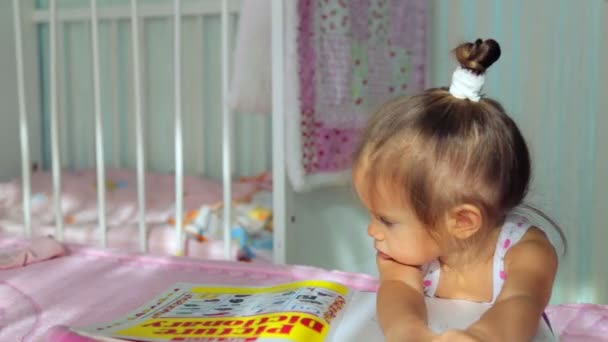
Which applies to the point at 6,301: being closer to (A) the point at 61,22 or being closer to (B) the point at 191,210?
(B) the point at 191,210

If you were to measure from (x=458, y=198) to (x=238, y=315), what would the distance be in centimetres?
31

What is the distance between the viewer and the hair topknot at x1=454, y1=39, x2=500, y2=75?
614 millimetres

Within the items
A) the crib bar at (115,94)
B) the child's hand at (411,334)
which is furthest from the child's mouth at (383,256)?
the crib bar at (115,94)

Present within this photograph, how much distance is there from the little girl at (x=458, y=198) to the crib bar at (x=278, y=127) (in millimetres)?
395

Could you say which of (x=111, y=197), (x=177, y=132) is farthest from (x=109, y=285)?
(x=111, y=197)

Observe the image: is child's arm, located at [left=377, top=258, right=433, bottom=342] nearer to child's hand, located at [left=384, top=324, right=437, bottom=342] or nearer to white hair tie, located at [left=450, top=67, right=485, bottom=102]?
child's hand, located at [left=384, top=324, right=437, bottom=342]

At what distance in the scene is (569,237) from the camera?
4.16 ft

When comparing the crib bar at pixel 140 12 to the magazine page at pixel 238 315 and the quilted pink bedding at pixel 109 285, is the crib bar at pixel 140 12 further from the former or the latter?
the magazine page at pixel 238 315

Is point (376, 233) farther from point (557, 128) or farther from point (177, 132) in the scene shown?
point (557, 128)

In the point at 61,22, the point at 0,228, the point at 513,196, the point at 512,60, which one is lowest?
the point at 0,228

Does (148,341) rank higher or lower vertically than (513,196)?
lower

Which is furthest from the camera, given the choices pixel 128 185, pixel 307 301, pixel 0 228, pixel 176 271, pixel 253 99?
pixel 128 185

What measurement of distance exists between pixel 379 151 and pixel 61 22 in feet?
5.55

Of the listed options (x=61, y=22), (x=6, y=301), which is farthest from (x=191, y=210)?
(x=61, y=22)
